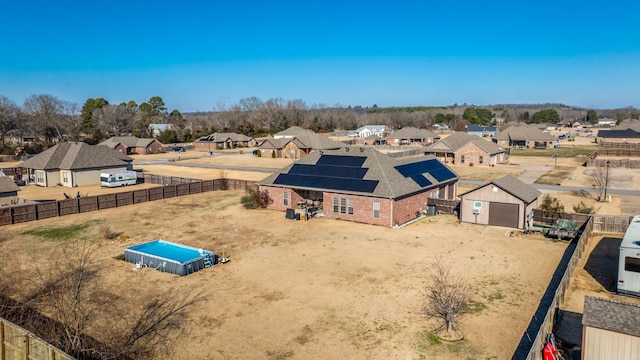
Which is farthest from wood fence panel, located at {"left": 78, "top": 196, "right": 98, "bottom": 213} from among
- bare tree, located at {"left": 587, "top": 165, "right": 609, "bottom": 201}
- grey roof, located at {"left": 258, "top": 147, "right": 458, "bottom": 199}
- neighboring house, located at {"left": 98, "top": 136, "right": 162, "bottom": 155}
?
neighboring house, located at {"left": 98, "top": 136, "right": 162, "bottom": 155}

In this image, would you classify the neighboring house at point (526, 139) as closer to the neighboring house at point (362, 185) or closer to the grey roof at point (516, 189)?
the neighboring house at point (362, 185)

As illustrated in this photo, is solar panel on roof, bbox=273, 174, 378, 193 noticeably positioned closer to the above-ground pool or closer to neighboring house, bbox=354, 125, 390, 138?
the above-ground pool

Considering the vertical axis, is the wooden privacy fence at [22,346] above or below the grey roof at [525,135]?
below

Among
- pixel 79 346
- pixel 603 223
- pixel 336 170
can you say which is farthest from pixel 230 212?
pixel 603 223

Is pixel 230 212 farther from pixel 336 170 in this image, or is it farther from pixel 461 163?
pixel 461 163

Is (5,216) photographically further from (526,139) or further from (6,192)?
(526,139)

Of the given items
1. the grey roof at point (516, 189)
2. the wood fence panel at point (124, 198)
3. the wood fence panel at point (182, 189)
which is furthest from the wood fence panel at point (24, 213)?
the grey roof at point (516, 189)

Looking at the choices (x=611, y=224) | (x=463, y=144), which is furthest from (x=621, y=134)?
(x=611, y=224)
